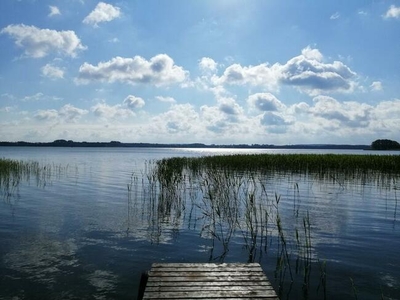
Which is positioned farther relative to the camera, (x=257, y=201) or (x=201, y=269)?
(x=257, y=201)

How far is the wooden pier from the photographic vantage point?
16.6ft

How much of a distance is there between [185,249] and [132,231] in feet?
9.54

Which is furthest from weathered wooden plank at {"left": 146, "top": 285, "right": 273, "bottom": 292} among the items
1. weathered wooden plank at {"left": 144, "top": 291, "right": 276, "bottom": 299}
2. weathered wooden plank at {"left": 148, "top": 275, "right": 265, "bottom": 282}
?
weathered wooden plank at {"left": 148, "top": 275, "right": 265, "bottom": 282}

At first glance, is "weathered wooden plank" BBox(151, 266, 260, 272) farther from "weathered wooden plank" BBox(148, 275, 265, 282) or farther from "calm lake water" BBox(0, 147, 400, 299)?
"calm lake water" BBox(0, 147, 400, 299)

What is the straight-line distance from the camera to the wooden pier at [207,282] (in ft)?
16.6

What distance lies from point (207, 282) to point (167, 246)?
18.2 feet

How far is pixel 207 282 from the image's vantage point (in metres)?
5.51

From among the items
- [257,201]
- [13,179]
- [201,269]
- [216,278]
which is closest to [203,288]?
[216,278]

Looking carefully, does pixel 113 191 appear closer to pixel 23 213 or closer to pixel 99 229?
pixel 23 213

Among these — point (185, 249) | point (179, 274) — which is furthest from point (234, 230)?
point (179, 274)

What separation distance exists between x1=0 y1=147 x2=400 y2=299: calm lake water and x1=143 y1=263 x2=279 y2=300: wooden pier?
193 cm

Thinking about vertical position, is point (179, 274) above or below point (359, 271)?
above

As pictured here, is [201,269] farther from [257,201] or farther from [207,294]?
[257,201]

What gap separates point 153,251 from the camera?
33.9ft
